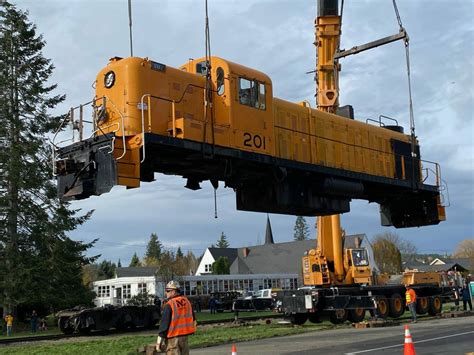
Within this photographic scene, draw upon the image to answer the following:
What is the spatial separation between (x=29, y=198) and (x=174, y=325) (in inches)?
Answer: 1154

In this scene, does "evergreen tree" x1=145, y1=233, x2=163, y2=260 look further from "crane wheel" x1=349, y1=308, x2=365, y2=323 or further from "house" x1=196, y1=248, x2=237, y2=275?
"crane wheel" x1=349, y1=308, x2=365, y2=323

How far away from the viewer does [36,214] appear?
35.4 metres

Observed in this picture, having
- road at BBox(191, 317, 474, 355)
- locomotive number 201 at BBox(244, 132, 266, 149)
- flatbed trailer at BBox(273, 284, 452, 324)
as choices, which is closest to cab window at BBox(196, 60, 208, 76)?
locomotive number 201 at BBox(244, 132, 266, 149)

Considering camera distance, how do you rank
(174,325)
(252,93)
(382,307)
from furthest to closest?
(382,307) < (252,93) < (174,325)

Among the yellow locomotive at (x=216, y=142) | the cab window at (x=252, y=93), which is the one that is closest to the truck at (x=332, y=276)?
the yellow locomotive at (x=216, y=142)

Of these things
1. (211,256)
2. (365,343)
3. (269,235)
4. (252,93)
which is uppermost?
(269,235)

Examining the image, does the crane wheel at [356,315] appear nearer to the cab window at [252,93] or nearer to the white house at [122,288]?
the cab window at [252,93]

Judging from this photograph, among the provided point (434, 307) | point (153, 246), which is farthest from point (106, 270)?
point (434, 307)

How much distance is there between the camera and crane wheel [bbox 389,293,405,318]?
24.5m

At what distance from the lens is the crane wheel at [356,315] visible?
23.2 m

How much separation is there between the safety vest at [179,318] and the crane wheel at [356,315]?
15928 mm

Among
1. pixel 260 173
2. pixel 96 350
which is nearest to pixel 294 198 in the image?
pixel 260 173

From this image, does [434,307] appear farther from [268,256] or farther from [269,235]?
[269,235]

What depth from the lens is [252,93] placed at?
1569cm
